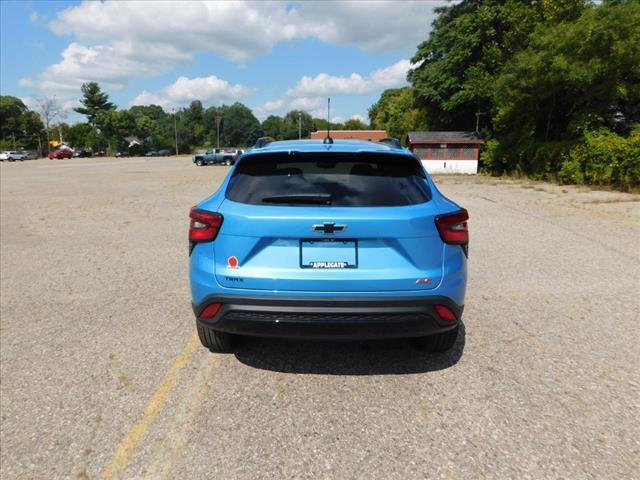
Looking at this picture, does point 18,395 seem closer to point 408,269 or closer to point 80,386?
point 80,386

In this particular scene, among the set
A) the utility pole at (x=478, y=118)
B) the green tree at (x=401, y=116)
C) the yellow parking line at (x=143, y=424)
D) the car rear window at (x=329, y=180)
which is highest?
the green tree at (x=401, y=116)

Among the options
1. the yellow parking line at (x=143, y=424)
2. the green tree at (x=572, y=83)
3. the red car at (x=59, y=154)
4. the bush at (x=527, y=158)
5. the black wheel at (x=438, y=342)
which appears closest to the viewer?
the yellow parking line at (x=143, y=424)

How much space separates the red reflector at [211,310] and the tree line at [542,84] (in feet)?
62.1

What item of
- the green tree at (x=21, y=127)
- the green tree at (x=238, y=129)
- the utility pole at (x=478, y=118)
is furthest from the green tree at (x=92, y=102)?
the utility pole at (x=478, y=118)

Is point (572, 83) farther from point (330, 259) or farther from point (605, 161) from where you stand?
point (330, 259)

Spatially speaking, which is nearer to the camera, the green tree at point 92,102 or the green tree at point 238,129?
the green tree at point 92,102

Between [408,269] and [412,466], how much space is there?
113 cm

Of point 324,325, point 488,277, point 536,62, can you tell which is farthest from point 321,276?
point 536,62

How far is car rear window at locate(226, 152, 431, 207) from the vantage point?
2873 mm

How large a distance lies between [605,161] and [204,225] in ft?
65.3

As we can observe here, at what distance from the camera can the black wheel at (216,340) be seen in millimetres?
3395

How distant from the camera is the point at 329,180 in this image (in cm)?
296

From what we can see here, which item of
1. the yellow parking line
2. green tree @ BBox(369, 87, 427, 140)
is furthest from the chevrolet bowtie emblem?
green tree @ BBox(369, 87, 427, 140)

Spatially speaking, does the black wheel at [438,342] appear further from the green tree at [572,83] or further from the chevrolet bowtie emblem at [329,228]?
the green tree at [572,83]
